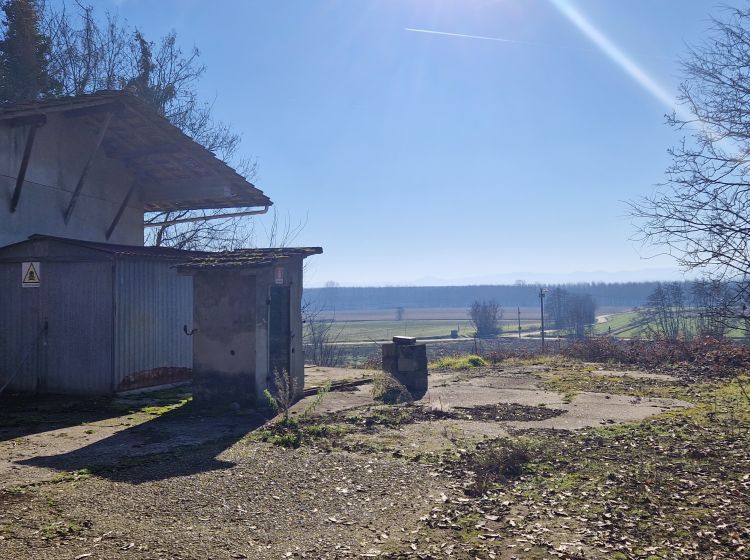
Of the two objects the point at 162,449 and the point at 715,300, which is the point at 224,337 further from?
the point at 715,300

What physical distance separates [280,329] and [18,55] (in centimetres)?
1689

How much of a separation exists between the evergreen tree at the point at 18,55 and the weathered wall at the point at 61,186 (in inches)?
342

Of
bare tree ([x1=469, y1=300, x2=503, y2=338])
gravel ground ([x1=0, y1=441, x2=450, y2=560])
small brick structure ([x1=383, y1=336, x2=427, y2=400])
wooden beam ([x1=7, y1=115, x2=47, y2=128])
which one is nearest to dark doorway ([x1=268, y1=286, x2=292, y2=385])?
small brick structure ([x1=383, y1=336, x2=427, y2=400])

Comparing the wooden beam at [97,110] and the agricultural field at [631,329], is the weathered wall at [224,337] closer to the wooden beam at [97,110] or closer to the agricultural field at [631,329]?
the wooden beam at [97,110]

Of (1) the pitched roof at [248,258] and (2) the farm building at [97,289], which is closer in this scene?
(1) the pitched roof at [248,258]

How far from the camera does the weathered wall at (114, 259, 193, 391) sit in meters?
11.8

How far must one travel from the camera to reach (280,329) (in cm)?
1180

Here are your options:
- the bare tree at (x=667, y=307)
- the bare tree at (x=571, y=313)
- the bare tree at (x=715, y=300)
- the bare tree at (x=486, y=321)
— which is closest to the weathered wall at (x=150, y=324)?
the bare tree at (x=715, y=300)

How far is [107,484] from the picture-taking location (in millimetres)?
6238

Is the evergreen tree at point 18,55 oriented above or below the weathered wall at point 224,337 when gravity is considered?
above

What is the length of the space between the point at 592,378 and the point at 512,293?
178 m

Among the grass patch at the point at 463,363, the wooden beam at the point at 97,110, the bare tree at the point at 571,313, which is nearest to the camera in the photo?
the wooden beam at the point at 97,110

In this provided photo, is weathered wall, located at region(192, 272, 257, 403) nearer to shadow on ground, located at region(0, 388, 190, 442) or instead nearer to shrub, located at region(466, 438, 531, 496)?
shadow on ground, located at region(0, 388, 190, 442)

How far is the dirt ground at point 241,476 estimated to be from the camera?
15.7 ft
